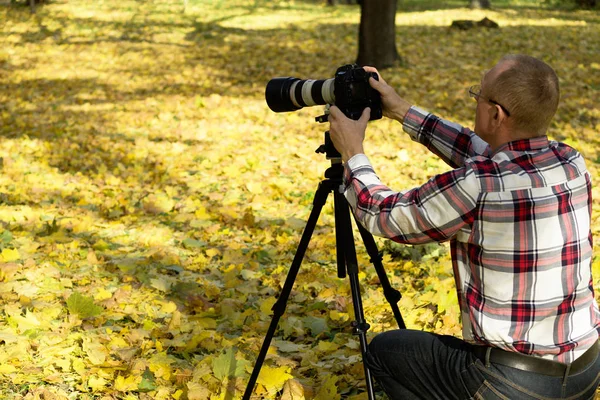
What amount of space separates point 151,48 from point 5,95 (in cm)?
407

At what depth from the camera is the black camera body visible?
243cm

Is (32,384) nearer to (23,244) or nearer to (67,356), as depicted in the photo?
(67,356)

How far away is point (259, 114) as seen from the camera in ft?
30.8

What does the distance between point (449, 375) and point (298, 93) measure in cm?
123

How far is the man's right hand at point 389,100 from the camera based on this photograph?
2.58 meters

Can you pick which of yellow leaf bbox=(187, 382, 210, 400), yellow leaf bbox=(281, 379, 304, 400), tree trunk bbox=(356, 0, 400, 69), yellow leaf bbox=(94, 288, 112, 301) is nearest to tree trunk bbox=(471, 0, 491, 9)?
tree trunk bbox=(356, 0, 400, 69)

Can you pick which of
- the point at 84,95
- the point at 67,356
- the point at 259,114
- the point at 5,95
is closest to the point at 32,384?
the point at 67,356

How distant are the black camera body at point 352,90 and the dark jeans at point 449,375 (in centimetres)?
83

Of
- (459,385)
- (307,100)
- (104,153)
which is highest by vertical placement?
(307,100)

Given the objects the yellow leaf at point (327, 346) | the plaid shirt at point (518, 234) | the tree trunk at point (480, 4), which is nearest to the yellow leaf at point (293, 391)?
the yellow leaf at point (327, 346)

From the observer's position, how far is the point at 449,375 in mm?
2193

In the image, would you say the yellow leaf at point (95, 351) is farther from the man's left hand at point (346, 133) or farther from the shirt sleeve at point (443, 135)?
the shirt sleeve at point (443, 135)

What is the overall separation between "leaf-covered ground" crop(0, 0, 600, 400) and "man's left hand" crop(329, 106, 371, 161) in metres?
1.24

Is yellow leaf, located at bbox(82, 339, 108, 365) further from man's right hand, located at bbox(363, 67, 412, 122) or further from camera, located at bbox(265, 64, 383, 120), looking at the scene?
man's right hand, located at bbox(363, 67, 412, 122)
